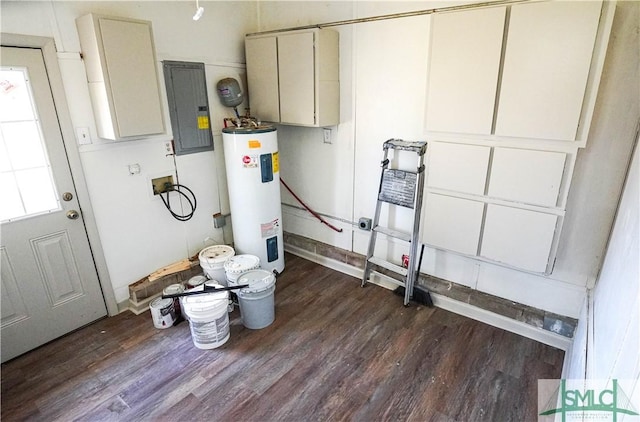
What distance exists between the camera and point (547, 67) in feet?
6.26

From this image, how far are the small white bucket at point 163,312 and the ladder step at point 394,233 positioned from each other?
1791 mm

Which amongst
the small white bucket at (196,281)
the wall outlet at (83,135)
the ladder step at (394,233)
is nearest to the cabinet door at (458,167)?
the ladder step at (394,233)

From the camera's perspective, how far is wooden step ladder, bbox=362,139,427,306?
8.78 ft

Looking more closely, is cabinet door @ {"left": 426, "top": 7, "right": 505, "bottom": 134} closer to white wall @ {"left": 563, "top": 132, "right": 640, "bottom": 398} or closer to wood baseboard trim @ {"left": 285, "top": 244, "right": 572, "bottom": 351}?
white wall @ {"left": 563, "top": 132, "right": 640, "bottom": 398}

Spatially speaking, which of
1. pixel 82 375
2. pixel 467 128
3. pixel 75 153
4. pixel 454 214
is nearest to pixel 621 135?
pixel 467 128

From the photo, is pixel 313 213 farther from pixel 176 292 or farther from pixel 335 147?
pixel 176 292

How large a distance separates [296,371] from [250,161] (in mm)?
1674

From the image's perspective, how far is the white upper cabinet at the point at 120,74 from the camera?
2.21 m

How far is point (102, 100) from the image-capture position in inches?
91.3

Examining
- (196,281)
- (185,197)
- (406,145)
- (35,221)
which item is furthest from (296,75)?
(35,221)

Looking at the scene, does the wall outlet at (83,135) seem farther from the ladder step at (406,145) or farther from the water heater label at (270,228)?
the ladder step at (406,145)

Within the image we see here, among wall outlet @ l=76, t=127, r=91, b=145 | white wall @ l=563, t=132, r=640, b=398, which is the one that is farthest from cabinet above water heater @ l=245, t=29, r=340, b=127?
Answer: white wall @ l=563, t=132, r=640, b=398

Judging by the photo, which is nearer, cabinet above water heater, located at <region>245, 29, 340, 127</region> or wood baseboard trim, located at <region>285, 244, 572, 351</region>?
wood baseboard trim, located at <region>285, 244, 572, 351</region>

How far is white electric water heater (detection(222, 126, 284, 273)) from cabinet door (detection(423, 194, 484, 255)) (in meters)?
1.36
